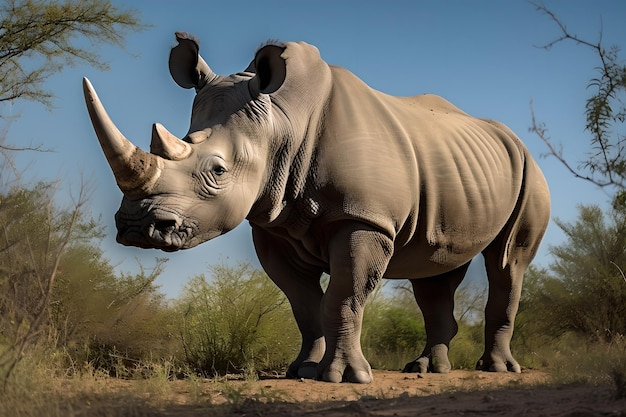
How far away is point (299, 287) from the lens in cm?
739

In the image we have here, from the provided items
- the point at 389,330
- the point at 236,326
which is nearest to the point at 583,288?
the point at 389,330

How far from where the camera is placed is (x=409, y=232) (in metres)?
7.23

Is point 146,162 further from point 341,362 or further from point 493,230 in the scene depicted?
point 493,230

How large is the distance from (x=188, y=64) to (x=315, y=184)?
151 cm

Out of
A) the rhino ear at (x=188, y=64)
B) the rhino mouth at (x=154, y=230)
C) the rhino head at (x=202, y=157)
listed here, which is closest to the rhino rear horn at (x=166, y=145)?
the rhino head at (x=202, y=157)

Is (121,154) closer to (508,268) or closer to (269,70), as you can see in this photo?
(269,70)

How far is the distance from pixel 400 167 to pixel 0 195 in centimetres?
355

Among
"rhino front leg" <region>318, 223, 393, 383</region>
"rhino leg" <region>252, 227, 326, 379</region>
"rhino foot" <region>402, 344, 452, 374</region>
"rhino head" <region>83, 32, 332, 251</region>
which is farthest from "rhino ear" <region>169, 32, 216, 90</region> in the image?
"rhino foot" <region>402, 344, 452, 374</region>

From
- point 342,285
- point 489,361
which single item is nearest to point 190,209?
point 342,285

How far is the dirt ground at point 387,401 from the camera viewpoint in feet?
15.3

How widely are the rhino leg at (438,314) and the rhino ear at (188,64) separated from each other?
3332mm

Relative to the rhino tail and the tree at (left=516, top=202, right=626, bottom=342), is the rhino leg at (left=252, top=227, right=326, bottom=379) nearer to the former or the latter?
the rhino tail

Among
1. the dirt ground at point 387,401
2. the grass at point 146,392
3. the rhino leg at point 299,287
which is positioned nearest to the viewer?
the dirt ground at point 387,401

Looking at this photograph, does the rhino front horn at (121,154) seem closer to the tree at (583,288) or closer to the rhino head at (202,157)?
the rhino head at (202,157)
